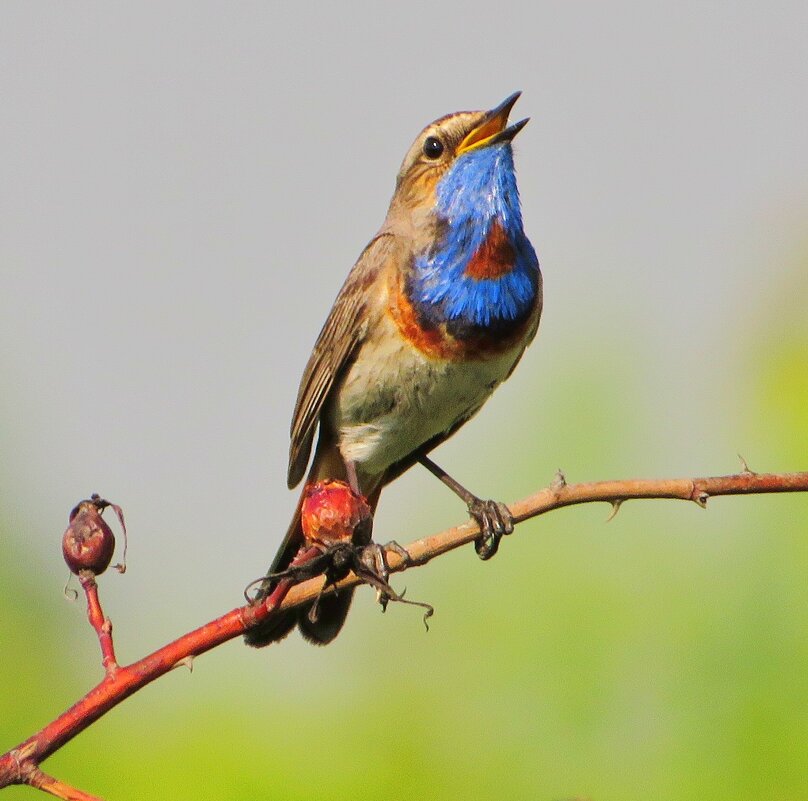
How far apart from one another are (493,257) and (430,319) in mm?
358

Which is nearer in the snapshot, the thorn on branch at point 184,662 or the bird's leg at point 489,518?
the thorn on branch at point 184,662

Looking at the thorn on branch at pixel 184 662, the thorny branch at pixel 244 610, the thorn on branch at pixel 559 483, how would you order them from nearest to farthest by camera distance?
the thorny branch at pixel 244 610 < the thorn on branch at pixel 184 662 < the thorn on branch at pixel 559 483

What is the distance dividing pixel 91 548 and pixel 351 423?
310cm

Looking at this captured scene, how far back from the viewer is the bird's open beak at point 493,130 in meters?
5.52

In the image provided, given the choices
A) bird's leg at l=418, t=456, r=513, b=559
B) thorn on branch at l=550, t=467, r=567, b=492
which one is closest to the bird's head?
bird's leg at l=418, t=456, r=513, b=559

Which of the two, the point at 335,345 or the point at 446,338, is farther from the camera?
the point at 335,345

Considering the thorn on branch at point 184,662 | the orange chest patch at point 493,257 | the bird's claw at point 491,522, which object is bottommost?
the bird's claw at point 491,522

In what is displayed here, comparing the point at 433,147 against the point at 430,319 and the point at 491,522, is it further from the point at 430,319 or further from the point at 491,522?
the point at 491,522

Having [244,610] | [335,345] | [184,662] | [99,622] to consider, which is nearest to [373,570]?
[244,610]

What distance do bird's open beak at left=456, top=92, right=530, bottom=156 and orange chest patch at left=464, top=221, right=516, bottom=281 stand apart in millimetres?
340

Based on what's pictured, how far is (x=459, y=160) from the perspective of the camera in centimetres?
575

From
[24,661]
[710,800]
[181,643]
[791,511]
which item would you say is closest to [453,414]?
[181,643]

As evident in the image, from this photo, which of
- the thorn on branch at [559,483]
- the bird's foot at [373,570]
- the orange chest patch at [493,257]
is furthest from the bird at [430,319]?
the bird's foot at [373,570]

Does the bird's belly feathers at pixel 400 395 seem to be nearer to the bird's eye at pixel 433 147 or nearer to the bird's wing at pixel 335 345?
the bird's wing at pixel 335 345
